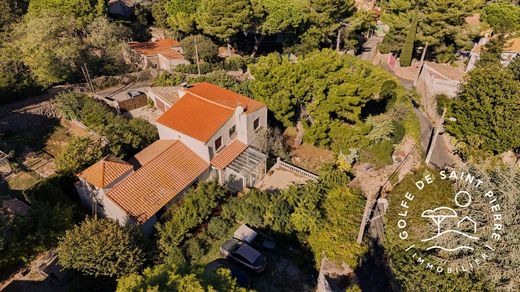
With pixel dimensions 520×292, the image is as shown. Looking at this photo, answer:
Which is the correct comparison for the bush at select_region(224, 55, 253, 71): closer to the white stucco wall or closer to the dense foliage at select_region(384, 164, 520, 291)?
the white stucco wall

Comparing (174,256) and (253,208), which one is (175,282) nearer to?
(174,256)

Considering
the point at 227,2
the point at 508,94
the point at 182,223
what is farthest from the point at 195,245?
the point at 227,2

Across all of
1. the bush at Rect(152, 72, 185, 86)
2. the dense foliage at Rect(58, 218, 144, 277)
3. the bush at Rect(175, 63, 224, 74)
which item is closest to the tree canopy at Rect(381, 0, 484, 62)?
the bush at Rect(175, 63, 224, 74)

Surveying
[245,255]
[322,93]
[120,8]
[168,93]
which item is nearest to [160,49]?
[168,93]

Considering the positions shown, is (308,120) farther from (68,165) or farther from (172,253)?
(68,165)

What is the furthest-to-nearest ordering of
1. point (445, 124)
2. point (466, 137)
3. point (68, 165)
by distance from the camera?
point (445, 124) → point (466, 137) → point (68, 165)
